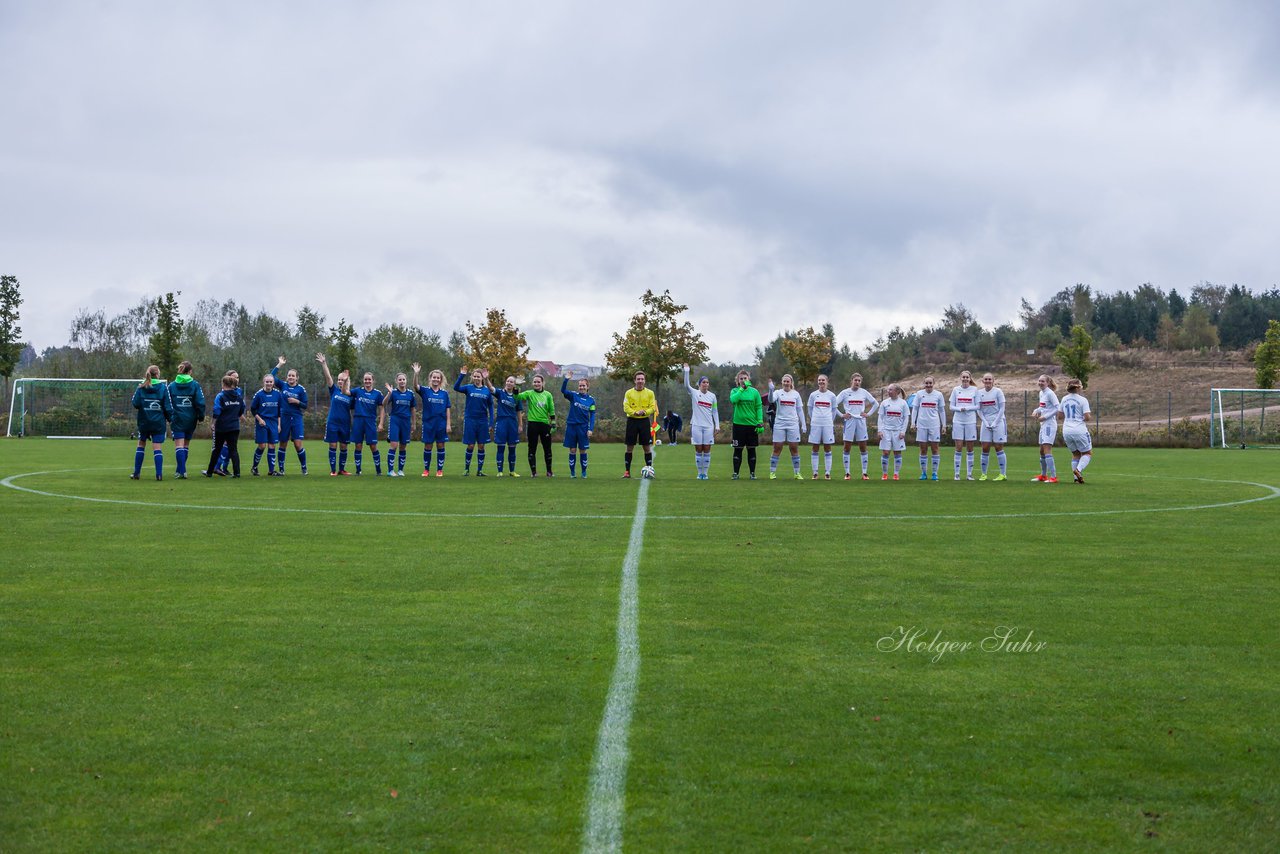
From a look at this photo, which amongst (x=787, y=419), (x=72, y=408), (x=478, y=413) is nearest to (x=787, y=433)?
(x=787, y=419)

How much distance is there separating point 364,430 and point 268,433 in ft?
6.03

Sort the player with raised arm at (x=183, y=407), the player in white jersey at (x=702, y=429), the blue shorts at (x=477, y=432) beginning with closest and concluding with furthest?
the player with raised arm at (x=183, y=407), the player in white jersey at (x=702, y=429), the blue shorts at (x=477, y=432)

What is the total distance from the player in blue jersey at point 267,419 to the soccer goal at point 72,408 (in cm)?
2990

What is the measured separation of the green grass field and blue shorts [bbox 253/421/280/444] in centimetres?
1029

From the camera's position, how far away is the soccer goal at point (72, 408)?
4862 centimetres

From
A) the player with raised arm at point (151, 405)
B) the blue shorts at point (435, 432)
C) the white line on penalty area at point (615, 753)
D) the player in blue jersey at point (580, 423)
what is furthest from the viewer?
the blue shorts at point (435, 432)

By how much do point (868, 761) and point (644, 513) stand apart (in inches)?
386

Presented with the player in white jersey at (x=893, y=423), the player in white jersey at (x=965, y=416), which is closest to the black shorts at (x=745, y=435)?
the player in white jersey at (x=893, y=423)

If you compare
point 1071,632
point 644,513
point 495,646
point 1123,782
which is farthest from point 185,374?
point 1123,782

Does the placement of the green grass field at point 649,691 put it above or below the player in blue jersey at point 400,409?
below

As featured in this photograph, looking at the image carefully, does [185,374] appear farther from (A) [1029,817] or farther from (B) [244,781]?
(A) [1029,817]

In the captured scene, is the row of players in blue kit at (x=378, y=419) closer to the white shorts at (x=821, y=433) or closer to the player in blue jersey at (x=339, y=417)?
the player in blue jersey at (x=339, y=417)

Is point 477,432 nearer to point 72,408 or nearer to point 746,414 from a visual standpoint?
point 746,414

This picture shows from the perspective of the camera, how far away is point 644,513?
14.2 m
